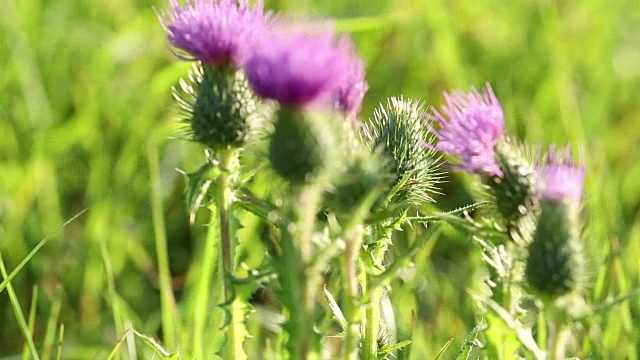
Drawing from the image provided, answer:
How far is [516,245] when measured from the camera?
1912mm

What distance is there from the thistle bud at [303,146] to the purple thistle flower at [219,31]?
39 centimetres

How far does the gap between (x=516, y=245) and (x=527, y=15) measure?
4144mm

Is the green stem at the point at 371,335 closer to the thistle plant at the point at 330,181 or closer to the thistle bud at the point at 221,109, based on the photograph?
the thistle plant at the point at 330,181

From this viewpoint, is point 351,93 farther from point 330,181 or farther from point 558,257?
point 558,257

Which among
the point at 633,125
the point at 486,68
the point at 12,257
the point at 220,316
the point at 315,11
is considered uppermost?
the point at 315,11

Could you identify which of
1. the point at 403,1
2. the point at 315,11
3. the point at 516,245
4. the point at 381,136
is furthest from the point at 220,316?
the point at 403,1

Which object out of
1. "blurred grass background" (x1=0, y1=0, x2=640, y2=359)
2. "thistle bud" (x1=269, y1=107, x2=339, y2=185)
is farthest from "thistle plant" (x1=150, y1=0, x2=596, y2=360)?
"blurred grass background" (x1=0, y1=0, x2=640, y2=359)

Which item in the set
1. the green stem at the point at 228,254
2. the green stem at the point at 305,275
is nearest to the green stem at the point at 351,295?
the green stem at the point at 305,275

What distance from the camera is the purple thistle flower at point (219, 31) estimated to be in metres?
2.03

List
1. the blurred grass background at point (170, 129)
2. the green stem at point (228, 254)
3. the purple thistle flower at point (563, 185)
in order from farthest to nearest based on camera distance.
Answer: the blurred grass background at point (170, 129), the green stem at point (228, 254), the purple thistle flower at point (563, 185)

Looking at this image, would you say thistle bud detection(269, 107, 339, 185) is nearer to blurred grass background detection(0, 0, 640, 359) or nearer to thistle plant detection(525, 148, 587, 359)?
thistle plant detection(525, 148, 587, 359)

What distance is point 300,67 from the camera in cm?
158

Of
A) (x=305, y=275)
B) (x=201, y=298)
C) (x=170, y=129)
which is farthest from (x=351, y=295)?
(x=170, y=129)

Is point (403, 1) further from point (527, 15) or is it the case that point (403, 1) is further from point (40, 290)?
point (40, 290)
